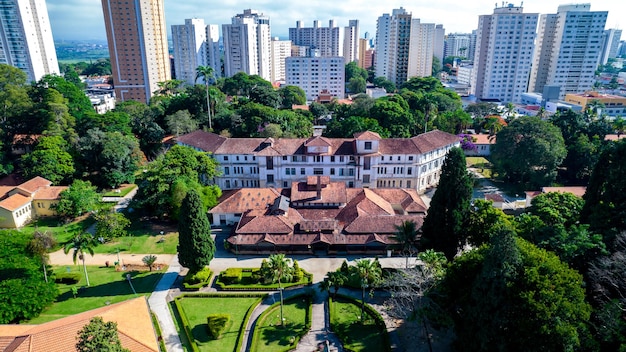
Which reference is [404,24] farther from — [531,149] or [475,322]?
[475,322]

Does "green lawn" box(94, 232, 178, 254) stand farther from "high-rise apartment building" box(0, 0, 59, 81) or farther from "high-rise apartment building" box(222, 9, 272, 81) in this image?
"high-rise apartment building" box(222, 9, 272, 81)

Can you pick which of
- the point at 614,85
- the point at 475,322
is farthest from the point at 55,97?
the point at 614,85

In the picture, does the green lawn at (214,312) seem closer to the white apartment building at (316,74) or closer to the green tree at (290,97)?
the green tree at (290,97)

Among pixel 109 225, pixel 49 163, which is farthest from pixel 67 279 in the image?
pixel 49 163

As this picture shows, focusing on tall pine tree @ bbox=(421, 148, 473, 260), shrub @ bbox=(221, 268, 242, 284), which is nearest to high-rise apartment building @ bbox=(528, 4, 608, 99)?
tall pine tree @ bbox=(421, 148, 473, 260)

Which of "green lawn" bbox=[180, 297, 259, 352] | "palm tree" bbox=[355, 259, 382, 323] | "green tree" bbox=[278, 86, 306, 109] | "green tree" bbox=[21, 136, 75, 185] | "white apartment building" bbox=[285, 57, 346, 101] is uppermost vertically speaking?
"white apartment building" bbox=[285, 57, 346, 101]

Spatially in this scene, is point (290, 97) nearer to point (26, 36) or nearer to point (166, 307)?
point (26, 36)

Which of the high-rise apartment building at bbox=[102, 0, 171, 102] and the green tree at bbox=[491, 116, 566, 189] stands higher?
the high-rise apartment building at bbox=[102, 0, 171, 102]
